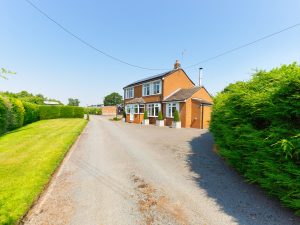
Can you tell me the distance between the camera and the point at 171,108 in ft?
76.1

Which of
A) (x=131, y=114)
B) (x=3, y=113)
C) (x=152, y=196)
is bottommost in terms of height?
(x=152, y=196)

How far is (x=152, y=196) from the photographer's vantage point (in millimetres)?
4387

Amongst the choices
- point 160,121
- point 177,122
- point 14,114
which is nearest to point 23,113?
point 14,114

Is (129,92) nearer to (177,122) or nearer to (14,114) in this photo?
(177,122)

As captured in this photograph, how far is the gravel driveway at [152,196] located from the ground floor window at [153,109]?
708 inches

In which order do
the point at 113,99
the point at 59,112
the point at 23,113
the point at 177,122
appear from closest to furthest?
the point at 23,113
the point at 177,122
the point at 59,112
the point at 113,99

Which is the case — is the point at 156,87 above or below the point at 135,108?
above

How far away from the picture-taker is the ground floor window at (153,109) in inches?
989

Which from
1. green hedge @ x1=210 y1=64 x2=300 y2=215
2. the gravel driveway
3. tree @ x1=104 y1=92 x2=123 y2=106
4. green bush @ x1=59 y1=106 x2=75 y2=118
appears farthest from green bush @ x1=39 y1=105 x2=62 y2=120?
tree @ x1=104 y1=92 x2=123 y2=106

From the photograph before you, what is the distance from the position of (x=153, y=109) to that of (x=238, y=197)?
21.9 metres

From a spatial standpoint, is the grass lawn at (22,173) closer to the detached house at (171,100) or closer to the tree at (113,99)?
the detached house at (171,100)

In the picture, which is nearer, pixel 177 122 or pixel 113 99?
pixel 177 122

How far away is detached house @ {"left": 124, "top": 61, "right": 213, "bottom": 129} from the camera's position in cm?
2117

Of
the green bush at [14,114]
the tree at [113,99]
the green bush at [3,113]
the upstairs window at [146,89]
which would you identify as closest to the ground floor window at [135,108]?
the upstairs window at [146,89]
